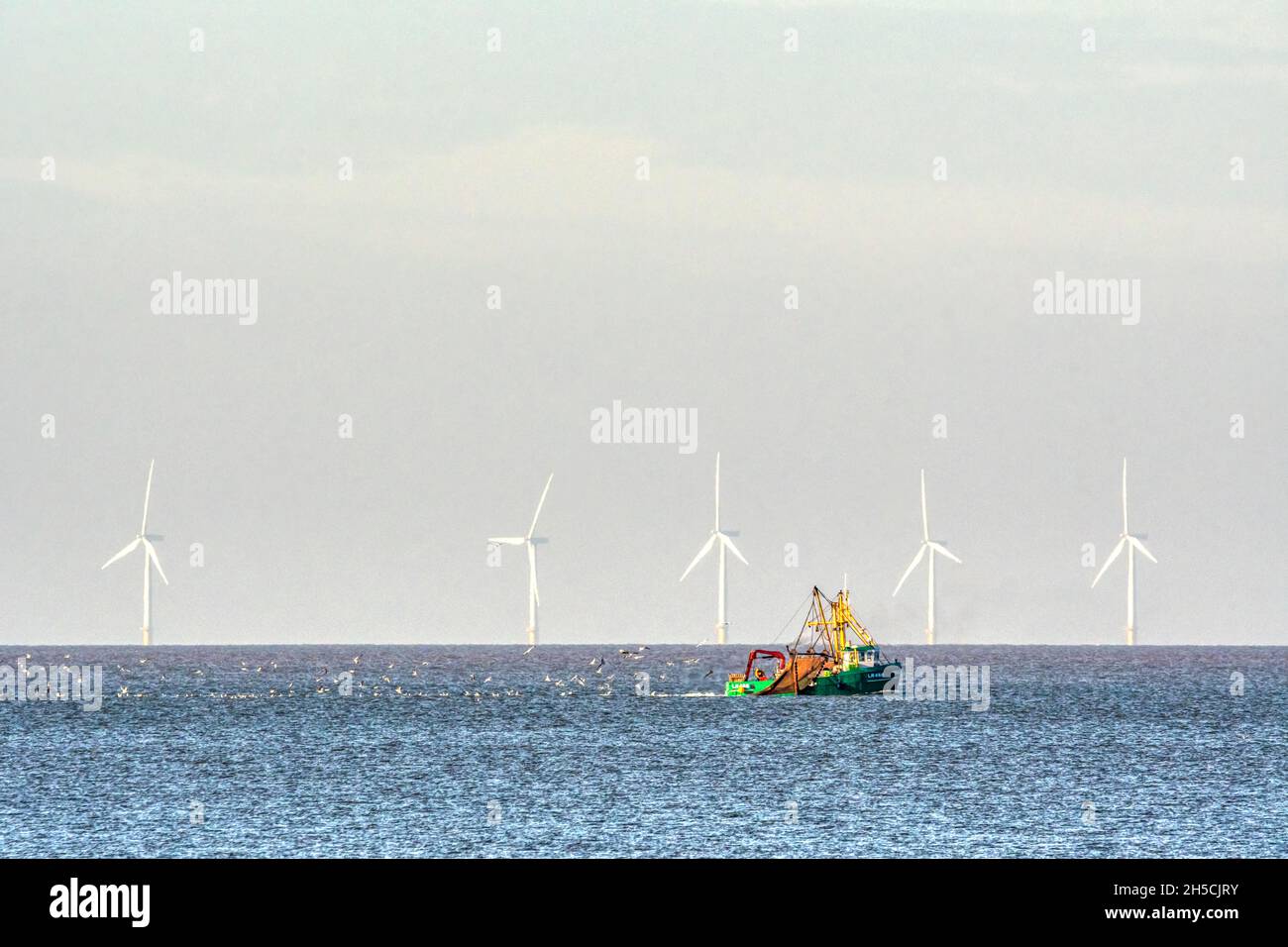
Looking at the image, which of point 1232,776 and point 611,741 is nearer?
point 1232,776

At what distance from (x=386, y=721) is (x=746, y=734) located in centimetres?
4179

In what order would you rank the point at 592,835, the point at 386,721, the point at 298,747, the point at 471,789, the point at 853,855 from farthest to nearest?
the point at 386,721 → the point at 298,747 → the point at 471,789 → the point at 592,835 → the point at 853,855

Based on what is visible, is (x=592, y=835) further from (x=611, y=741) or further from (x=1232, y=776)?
(x=611, y=741)

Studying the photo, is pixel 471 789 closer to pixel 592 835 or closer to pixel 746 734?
pixel 592 835

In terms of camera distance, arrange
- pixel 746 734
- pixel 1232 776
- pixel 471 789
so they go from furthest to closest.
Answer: pixel 746 734
pixel 1232 776
pixel 471 789

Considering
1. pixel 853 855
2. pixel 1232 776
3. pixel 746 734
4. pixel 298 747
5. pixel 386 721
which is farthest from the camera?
pixel 386 721

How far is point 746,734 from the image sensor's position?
15812 cm
